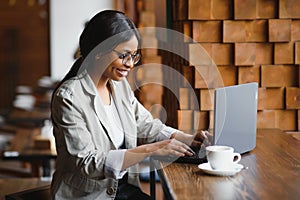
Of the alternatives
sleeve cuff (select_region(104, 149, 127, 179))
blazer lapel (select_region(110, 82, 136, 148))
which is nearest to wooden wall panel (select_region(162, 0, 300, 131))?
blazer lapel (select_region(110, 82, 136, 148))

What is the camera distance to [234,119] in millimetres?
2367

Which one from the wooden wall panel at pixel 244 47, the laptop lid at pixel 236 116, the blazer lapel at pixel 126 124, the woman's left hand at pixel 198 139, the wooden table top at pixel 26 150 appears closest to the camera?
the laptop lid at pixel 236 116

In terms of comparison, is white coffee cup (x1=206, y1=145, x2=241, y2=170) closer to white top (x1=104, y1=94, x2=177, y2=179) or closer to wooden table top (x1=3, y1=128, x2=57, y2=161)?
white top (x1=104, y1=94, x2=177, y2=179)

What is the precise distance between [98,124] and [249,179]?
25.8 inches

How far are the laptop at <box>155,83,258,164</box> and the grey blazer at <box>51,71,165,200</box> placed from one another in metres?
0.29

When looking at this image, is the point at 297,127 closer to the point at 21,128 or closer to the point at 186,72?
the point at 186,72

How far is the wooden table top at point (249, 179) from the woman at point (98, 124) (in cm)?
10

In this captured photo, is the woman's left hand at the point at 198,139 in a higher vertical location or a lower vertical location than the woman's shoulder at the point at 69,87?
lower

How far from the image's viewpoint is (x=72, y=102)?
2.37 meters

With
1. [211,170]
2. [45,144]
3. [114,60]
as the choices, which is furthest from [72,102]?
[45,144]

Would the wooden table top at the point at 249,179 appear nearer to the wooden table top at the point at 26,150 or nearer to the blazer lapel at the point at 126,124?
the blazer lapel at the point at 126,124

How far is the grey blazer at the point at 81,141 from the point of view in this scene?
7.50 ft

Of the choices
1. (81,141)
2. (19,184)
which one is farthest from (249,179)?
(19,184)

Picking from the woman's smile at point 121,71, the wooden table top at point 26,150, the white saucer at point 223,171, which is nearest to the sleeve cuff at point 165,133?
the woman's smile at point 121,71
